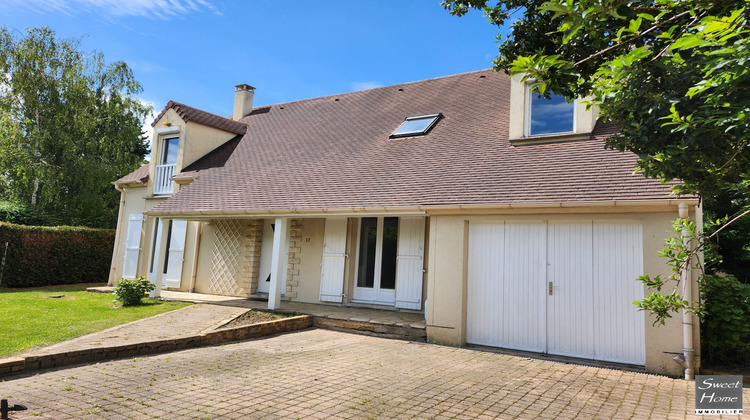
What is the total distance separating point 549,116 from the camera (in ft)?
32.5

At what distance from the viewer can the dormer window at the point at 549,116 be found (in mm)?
9625

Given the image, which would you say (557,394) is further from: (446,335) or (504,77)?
(504,77)

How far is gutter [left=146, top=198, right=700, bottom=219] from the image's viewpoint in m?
6.96

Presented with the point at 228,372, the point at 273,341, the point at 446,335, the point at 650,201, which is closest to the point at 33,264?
the point at 273,341

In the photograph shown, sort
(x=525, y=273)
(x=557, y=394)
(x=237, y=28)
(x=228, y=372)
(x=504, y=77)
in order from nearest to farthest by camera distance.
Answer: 1. (x=557, y=394)
2. (x=228, y=372)
3. (x=525, y=273)
4. (x=237, y=28)
5. (x=504, y=77)

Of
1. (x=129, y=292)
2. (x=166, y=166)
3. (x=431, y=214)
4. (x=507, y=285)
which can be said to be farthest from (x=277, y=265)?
(x=166, y=166)

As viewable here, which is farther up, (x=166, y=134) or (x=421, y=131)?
(x=166, y=134)

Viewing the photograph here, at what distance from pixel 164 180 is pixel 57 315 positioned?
6825mm

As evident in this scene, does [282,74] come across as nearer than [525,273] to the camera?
No

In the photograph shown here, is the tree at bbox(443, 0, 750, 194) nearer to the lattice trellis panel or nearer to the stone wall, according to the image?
the stone wall

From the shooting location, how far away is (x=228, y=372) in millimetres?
6074

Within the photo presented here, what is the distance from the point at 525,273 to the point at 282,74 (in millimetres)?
9293

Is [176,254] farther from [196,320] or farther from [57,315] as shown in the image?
[196,320]

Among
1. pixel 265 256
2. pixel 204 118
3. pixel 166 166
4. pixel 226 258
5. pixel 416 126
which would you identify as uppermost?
pixel 204 118
